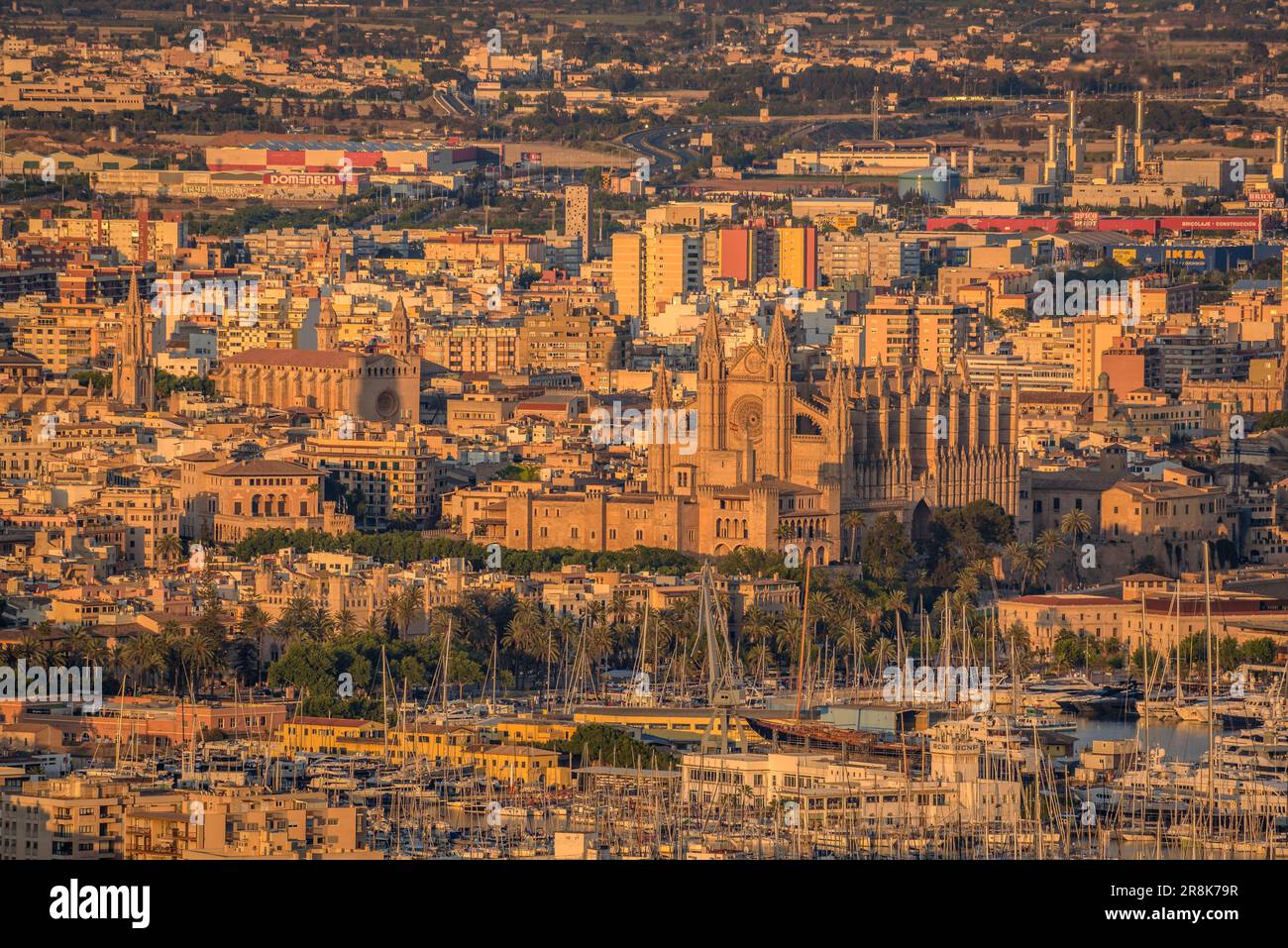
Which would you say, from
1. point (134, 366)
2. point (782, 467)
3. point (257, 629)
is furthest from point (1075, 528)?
point (134, 366)

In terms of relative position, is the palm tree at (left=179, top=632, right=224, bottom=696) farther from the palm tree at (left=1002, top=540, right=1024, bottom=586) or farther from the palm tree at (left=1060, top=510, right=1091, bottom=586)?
the palm tree at (left=1060, top=510, right=1091, bottom=586)

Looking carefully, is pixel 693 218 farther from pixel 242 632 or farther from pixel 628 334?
pixel 242 632

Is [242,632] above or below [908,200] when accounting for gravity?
below

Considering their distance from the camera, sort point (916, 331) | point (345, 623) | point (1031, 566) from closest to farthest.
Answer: point (345, 623) → point (1031, 566) → point (916, 331)

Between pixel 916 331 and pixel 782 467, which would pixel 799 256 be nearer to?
pixel 916 331

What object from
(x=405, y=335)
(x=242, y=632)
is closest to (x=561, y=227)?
(x=405, y=335)
